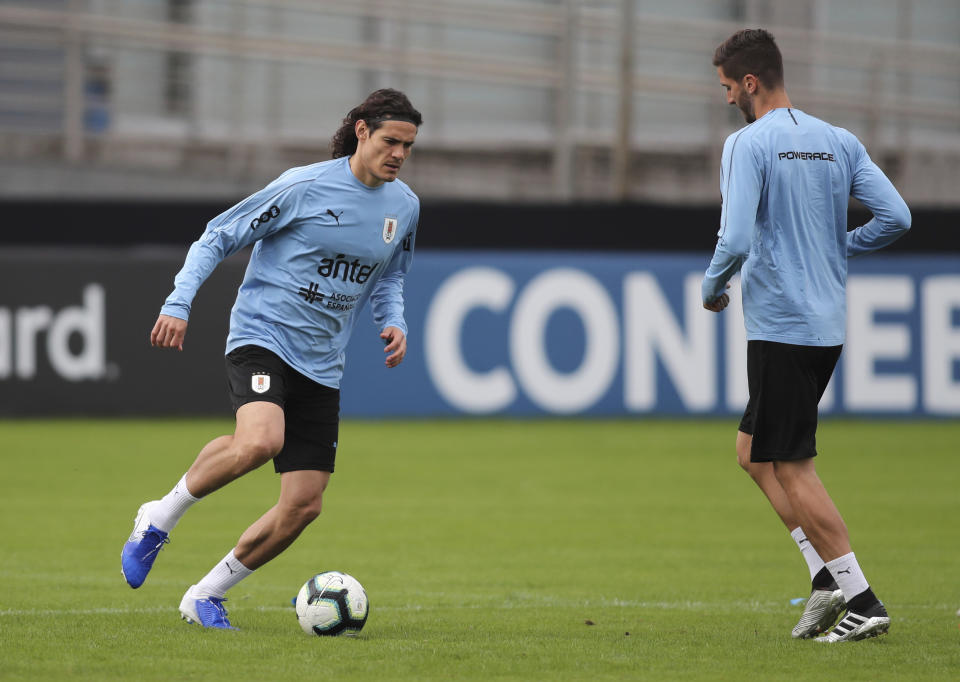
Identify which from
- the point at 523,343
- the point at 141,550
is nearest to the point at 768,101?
the point at 141,550

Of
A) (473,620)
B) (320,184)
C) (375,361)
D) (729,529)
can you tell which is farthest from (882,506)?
(375,361)

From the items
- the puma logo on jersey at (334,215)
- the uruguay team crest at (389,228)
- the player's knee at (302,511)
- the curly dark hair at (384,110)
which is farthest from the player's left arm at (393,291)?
the player's knee at (302,511)

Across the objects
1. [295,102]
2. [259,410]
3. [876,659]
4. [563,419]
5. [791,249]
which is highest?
[295,102]

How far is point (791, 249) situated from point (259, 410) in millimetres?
2218

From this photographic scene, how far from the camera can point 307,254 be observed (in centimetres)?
589

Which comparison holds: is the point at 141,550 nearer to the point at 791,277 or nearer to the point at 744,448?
the point at 744,448

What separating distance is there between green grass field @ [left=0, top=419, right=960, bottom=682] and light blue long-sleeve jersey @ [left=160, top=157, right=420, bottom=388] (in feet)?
4.01

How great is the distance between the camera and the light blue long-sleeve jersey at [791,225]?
5.53 meters

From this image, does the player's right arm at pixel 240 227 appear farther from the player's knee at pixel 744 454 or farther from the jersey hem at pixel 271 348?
the player's knee at pixel 744 454

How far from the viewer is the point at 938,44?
64.7ft

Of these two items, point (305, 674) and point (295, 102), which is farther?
point (295, 102)

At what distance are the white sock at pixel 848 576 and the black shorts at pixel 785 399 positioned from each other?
432mm

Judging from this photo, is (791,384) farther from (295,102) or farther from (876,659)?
(295,102)

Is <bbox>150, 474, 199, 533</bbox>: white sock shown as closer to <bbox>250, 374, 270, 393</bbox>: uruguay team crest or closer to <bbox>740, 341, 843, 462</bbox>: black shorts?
<bbox>250, 374, 270, 393</bbox>: uruguay team crest
